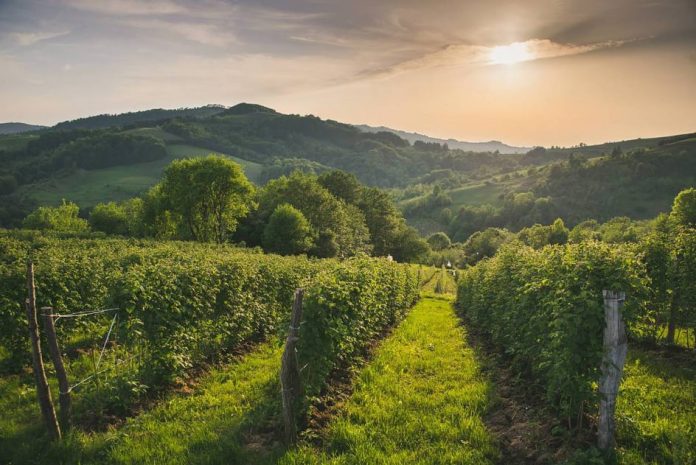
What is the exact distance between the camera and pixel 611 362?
286 inches

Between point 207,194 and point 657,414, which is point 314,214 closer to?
point 207,194

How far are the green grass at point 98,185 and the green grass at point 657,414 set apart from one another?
113884mm

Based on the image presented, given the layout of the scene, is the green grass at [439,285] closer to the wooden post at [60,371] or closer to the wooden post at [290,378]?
the wooden post at [290,378]

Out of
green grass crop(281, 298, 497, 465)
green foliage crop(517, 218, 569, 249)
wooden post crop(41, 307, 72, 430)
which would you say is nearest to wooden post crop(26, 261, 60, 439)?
wooden post crop(41, 307, 72, 430)

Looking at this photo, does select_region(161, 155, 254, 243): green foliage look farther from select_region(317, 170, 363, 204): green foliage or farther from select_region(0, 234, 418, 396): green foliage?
select_region(0, 234, 418, 396): green foliage

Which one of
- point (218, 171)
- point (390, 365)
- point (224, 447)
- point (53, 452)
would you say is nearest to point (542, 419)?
point (390, 365)

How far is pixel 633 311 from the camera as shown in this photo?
24.6ft

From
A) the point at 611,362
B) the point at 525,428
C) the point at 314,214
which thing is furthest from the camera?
the point at 314,214

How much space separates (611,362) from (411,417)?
4177mm

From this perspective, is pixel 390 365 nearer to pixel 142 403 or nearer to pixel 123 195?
pixel 142 403

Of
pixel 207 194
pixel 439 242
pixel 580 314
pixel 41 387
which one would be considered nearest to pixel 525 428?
pixel 580 314

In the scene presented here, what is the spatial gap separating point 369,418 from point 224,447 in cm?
313

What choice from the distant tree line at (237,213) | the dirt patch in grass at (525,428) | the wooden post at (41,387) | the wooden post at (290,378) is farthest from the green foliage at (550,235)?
the wooden post at (41,387)

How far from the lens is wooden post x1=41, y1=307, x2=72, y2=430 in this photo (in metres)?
8.02
